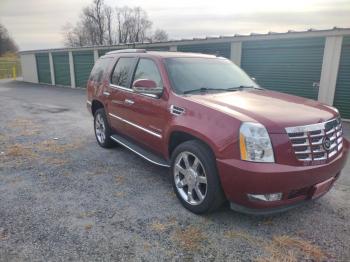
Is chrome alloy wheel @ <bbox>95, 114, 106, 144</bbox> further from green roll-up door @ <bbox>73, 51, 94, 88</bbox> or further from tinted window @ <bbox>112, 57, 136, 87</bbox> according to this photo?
green roll-up door @ <bbox>73, 51, 94, 88</bbox>

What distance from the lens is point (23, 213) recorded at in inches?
134

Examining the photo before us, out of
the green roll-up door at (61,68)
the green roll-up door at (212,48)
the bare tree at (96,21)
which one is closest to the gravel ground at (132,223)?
the green roll-up door at (212,48)

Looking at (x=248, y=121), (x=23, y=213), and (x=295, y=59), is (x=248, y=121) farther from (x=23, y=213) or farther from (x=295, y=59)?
(x=295, y=59)

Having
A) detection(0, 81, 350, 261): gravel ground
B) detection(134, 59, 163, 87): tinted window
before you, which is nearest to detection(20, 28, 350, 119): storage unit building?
detection(0, 81, 350, 261): gravel ground

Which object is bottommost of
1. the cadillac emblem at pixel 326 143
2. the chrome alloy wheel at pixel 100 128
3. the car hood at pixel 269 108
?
the chrome alloy wheel at pixel 100 128

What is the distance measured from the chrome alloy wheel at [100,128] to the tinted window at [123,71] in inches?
40.0

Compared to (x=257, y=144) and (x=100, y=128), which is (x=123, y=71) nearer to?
(x=100, y=128)

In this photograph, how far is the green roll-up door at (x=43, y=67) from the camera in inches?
926

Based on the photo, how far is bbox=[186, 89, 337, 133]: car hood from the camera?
2.83 m

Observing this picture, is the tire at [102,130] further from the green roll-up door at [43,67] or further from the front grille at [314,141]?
the green roll-up door at [43,67]

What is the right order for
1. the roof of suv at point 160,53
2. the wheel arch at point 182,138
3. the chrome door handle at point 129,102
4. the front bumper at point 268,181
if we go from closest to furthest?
1. the front bumper at point 268,181
2. the wheel arch at point 182,138
3. the roof of suv at point 160,53
4. the chrome door handle at point 129,102

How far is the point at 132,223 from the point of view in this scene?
10.5ft

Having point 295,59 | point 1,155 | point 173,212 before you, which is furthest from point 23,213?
point 295,59

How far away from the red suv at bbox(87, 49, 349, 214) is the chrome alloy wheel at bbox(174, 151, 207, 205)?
12 mm
